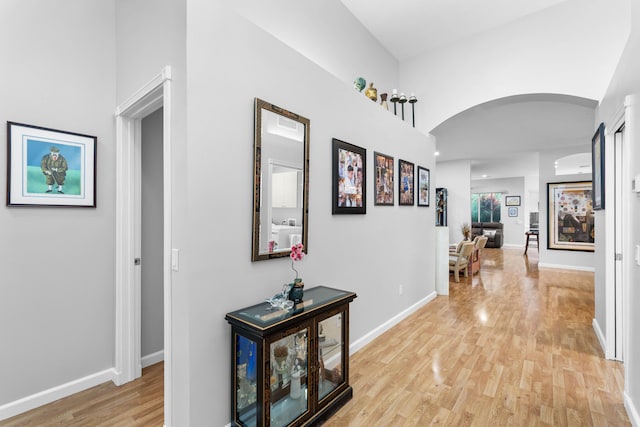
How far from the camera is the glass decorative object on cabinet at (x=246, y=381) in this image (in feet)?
5.52

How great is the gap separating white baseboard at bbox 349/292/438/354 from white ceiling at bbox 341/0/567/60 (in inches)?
138

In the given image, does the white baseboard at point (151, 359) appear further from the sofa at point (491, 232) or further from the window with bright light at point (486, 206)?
the window with bright light at point (486, 206)

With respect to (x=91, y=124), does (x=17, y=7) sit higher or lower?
higher

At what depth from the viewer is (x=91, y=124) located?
2330mm

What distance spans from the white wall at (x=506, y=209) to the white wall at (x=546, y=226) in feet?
17.9

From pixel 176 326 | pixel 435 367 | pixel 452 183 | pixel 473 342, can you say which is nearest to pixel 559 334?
pixel 473 342

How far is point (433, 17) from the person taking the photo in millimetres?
3629

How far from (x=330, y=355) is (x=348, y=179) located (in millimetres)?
1490

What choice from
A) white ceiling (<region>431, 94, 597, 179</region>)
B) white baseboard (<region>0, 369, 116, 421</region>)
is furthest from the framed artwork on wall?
white baseboard (<region>0, 369, 116, 421</region>)

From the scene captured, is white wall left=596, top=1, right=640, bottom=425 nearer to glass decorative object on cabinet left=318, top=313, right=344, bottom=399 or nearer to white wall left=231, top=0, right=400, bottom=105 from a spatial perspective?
glass decorative object on cabinet left=318, top=313, right=344, bottom=399

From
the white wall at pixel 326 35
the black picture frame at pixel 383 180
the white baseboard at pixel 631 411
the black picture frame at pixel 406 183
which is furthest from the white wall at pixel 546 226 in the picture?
the white baseboard at pixel 631 411

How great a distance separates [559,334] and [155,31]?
4.64 metres

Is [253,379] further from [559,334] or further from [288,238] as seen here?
[559,334]

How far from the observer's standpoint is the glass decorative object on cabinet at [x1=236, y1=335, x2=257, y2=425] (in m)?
1.68
